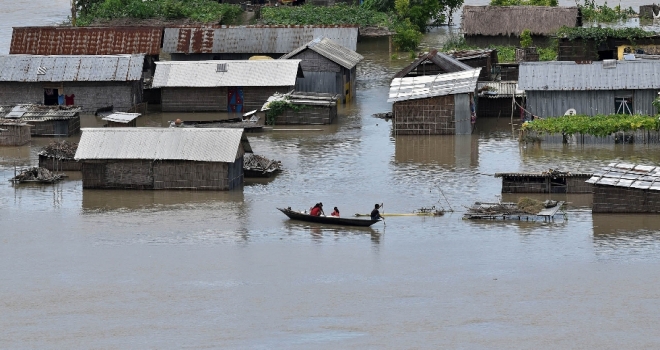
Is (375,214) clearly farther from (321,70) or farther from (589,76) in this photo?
(321,70)

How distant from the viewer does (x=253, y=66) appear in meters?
47.2

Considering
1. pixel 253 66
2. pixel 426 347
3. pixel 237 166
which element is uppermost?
pixel 253 66

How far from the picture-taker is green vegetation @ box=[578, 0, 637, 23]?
62.8m

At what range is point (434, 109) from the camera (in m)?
42.2

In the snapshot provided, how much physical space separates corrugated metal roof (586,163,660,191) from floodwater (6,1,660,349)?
2.64 ft

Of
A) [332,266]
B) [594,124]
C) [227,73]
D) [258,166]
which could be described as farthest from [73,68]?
[332,266]

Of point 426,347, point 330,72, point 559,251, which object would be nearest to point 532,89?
point 330,72

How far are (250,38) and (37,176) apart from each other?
54.0 ft

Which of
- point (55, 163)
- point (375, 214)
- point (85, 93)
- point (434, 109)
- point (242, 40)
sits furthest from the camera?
point (242, 40)

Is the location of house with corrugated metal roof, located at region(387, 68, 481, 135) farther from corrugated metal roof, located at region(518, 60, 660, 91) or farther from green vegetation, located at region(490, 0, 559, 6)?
green vegetation, located at region(490, 0, 559, 6)

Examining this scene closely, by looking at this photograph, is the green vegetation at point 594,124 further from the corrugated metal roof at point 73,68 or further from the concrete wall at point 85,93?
the concrete wall at point 85,93

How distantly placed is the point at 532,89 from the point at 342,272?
14898 millimetres

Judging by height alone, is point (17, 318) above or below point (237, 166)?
below

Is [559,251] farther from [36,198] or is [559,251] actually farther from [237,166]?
[36,198]
